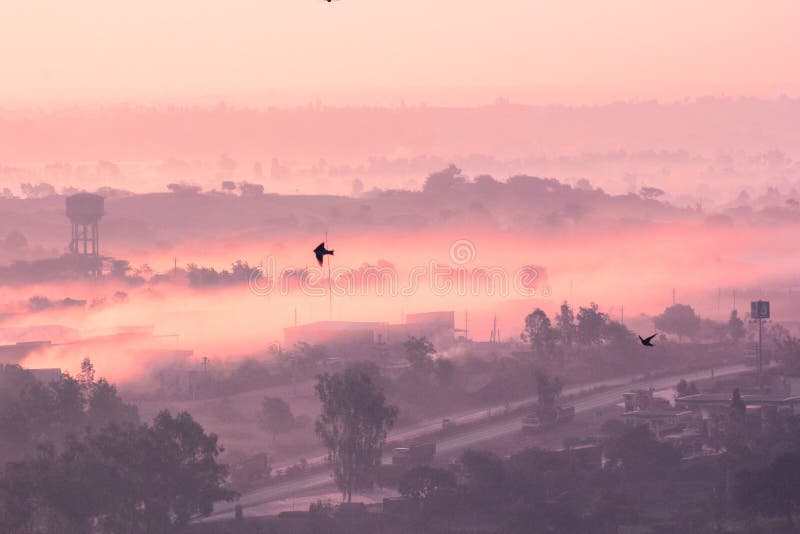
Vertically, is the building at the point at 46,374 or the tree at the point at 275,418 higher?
the building at the point at 46,374

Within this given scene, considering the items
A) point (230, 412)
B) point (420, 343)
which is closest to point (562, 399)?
point (420, 343)

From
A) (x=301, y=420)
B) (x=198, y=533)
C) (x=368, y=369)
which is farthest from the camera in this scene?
(x=368, y=369)

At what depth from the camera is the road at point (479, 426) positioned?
5221 inches

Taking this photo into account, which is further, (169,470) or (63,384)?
(63,384)

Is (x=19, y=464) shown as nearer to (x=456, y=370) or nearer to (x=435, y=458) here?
(x=435, y=458)

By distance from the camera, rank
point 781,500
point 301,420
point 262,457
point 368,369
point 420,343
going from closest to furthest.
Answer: point 781,500 → point 262,457 → point 301,420 → point 368,369 → point 420,343

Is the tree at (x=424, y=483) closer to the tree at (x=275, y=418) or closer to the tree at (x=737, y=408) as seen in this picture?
the tree at (x=275, y=418)

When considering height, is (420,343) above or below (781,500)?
above

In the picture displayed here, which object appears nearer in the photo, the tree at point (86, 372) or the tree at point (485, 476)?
the tree at point (485, 476)

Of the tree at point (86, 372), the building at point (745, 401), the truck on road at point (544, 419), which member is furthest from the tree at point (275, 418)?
the building at point (745, 401)

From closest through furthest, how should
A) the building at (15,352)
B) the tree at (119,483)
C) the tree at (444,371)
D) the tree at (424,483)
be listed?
the tree at (119,483) < the tree at (424,483) < the tree at (444,371) < the building at (15,352)

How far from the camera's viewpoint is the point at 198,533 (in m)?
119

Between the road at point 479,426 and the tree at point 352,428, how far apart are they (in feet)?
8.92

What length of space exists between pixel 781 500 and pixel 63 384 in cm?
5601
